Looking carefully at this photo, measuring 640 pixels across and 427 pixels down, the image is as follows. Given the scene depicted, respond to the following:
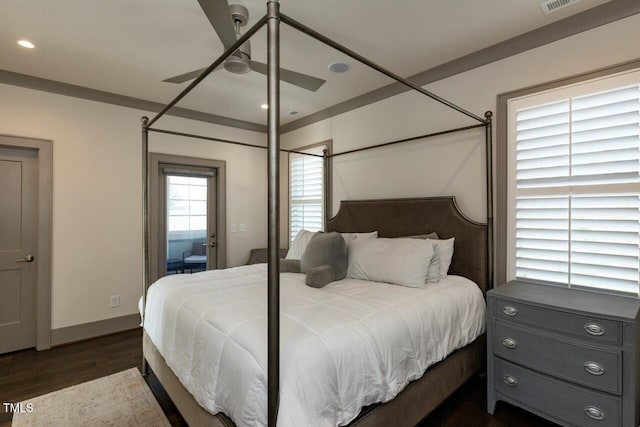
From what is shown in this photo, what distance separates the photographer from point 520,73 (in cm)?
242

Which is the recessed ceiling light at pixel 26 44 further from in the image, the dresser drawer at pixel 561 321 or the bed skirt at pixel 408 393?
the dresser drawer at pixel 561 321

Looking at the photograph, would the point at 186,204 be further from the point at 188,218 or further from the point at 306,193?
the point at 306,193

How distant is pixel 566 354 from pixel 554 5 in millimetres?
2231

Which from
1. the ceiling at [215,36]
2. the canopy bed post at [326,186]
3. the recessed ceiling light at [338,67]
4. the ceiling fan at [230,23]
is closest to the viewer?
the ceiling fan at [230,23]

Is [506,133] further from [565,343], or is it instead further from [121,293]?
[121,293]

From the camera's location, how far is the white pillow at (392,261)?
230 centimetres

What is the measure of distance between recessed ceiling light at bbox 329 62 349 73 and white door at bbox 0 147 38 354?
3.23 meters

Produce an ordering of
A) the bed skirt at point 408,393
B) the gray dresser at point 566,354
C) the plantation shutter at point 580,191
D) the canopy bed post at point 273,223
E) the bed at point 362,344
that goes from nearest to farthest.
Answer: the canopy bed post at point 273,223, the bed at point 362,344, the bed skirt at point 408,393, the gray dresser at point 566,354, the plantation shutter at point 580,191

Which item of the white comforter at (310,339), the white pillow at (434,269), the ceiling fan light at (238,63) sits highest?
the ceiling fan light at (238,63)

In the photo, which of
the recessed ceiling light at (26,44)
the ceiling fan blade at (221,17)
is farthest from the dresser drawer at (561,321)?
the recessed ceiling light at (26,44)

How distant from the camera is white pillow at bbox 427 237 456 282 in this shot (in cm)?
250

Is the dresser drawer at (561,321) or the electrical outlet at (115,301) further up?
the dresser drawer at (561,321)

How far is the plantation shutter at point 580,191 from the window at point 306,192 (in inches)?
94.4

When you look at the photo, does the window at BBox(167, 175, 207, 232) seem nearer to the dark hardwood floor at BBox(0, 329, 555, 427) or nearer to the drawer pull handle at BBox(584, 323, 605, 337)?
the dark hardwood floor at BBox(0, 329, 555, 427)
